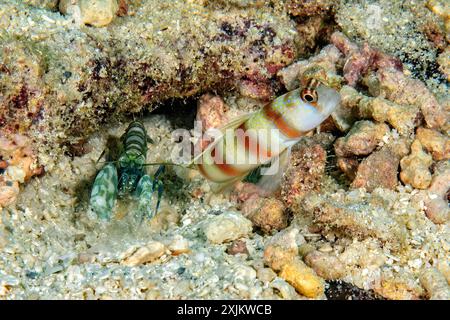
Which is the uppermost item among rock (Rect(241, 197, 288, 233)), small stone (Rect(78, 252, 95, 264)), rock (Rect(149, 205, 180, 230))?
A: rock (Rect(149, 205, 180, 230))

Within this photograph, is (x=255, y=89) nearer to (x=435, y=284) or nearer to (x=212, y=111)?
(x=212, y=111)

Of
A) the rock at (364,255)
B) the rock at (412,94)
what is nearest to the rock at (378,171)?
the rock at (412,94)

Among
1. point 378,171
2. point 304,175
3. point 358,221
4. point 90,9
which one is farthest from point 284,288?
point 90,9

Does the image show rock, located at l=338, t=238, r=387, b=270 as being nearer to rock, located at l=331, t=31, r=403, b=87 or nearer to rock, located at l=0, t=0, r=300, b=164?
rock, located at l=331, t=31, r=403, b=87

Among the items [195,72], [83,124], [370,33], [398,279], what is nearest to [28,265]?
[83,124]

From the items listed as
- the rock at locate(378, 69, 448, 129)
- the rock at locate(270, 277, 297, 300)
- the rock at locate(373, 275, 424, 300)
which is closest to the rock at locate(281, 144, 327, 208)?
the rock at locate(378, 69, 448, 129)
